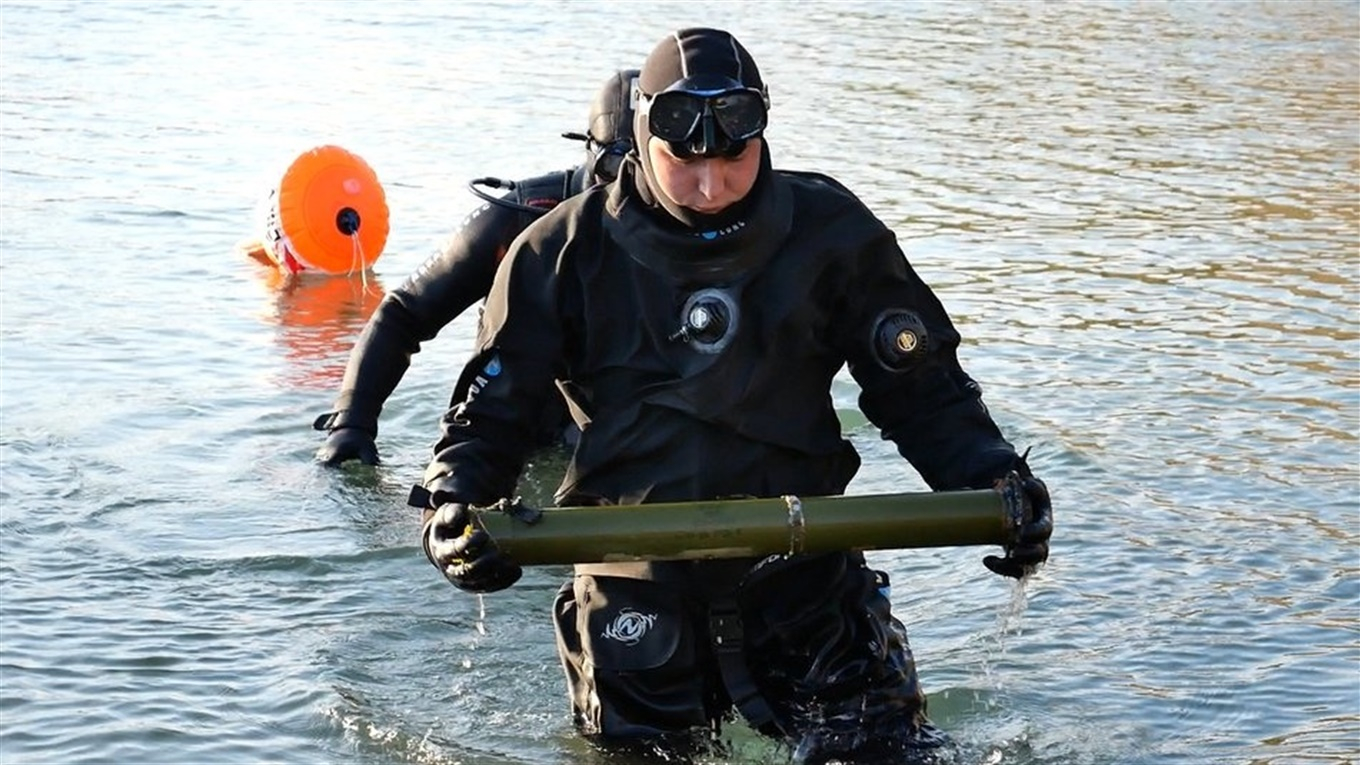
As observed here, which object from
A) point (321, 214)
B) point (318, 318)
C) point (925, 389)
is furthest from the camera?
point (321, 214)

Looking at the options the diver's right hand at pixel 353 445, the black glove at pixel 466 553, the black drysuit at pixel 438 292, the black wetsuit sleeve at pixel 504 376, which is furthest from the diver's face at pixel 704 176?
the diver's right hand at pixel 353 445

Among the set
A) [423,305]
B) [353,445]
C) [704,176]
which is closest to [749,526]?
[704,176]

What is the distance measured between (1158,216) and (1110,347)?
316cm

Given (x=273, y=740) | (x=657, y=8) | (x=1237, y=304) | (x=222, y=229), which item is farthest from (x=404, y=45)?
(x=273, y=740)

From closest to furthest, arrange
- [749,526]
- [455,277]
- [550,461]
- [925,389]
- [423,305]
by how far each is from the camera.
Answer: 1. [749,526]
2. [925,389]
3. [455,277]
4. [423,305]
5. [550,461]

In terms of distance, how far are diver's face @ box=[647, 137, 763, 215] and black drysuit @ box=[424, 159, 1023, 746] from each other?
64 millimetres

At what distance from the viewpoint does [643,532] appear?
174 inches

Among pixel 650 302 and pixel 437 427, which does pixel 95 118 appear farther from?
pixel 650 302

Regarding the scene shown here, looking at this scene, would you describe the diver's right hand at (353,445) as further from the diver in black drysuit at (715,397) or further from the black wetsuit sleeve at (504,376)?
the black wetsuit sleeve at (504,376)

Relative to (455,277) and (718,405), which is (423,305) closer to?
(455,277)

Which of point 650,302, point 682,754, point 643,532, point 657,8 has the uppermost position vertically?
point 650,302

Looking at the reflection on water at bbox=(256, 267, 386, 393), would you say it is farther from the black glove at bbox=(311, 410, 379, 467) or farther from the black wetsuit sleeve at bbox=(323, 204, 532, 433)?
the black wetsuit sleeve at bbox=(323, 204, 532, 433)

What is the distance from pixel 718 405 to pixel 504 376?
0.45 metres

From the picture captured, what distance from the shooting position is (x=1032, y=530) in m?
4.51
